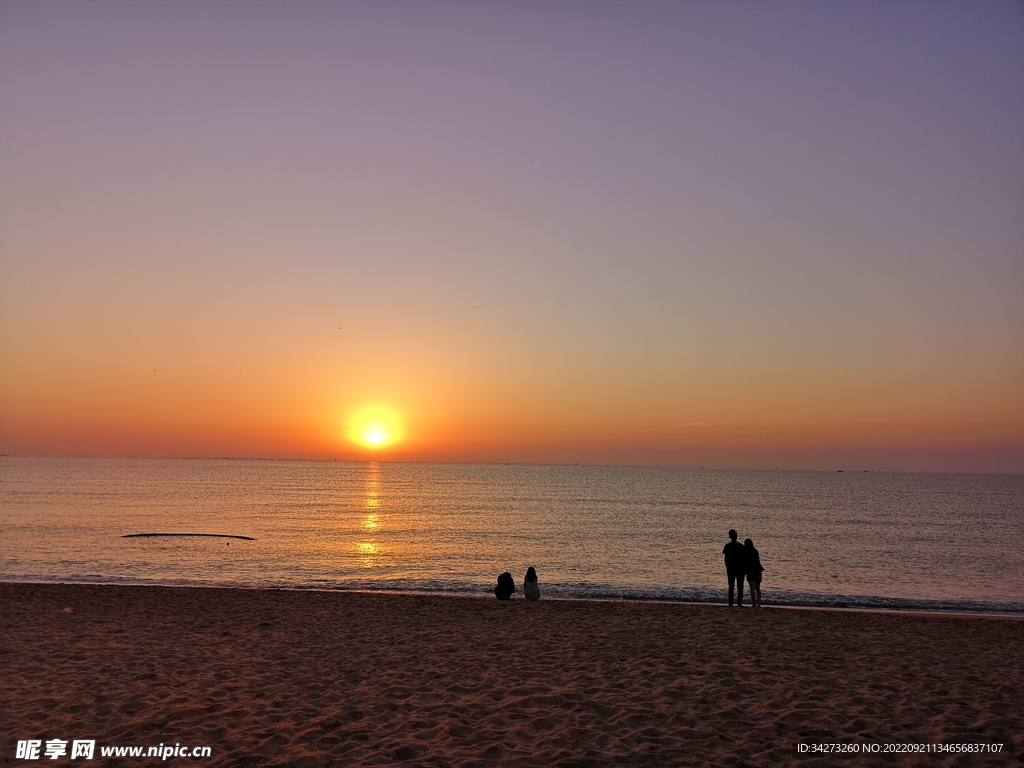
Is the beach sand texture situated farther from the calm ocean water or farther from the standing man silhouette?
the calm ocean water

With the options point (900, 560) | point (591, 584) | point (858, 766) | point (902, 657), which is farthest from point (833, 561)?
point (858, 766)

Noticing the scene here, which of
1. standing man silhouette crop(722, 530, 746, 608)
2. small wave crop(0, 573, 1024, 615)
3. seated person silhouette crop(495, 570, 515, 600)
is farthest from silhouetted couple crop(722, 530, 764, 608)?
seated person silhouette crop(495, 570, 515, 600)

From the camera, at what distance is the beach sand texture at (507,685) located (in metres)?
7.57

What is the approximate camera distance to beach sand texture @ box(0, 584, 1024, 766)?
7.57 metres

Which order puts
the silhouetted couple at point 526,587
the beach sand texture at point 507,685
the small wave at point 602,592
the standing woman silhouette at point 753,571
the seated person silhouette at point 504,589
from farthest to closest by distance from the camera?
the small wave at point 602,592
the seated person silhouette at point 504,589
the silhouetted couple at point 526,587
the standing woman silhouette at point 753,571
the beach sand texture at point 507,685

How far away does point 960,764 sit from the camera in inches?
277

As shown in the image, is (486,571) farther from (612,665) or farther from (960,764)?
(960,764)

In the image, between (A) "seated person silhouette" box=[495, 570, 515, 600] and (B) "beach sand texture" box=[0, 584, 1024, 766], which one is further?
(A) "seated person silhouette" box=[495, 570, 515, 600]

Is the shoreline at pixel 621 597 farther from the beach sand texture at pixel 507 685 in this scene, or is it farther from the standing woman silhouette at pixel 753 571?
the beach sand texture at pixel 507 685

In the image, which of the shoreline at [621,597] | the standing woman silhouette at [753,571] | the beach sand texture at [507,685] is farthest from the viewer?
the shoreline at [621,597]

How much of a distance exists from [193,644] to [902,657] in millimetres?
12850

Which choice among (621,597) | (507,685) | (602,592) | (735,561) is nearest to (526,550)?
(602,592)

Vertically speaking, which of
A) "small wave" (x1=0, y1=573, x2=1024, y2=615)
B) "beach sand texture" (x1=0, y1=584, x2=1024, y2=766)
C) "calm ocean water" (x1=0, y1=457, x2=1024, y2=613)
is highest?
"beach sand texture" (x1=0, y1=584, x2=1024, y2=766)

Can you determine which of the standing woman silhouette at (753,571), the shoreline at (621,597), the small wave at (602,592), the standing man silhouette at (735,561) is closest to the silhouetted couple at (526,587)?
the shoreline at (621,597)
